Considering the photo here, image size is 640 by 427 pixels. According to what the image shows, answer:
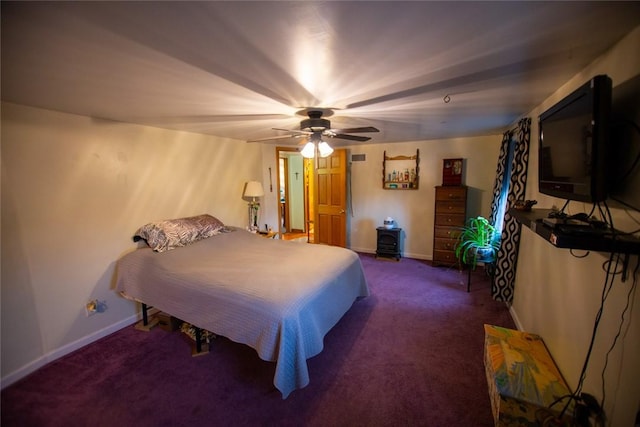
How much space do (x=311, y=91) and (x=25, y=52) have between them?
1.48m

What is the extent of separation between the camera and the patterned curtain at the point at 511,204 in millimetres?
2605

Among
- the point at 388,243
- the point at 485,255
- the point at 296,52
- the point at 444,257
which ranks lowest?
the point at 444,257

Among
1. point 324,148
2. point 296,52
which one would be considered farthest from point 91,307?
point 296,52

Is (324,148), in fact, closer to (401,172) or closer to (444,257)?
(401,172)

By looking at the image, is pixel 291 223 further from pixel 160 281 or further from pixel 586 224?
pixel 586 224

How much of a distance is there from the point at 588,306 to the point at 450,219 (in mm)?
2801

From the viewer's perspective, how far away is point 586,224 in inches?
49.6

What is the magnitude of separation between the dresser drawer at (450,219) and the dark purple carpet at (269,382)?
1.61 meters

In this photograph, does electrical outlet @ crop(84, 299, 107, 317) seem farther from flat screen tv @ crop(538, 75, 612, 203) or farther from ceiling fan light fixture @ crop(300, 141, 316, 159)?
flat screen tv @ crop(538, 75, 612, 203)

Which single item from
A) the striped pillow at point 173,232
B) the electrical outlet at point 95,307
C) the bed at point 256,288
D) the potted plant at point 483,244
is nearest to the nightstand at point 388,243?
the potted plant at point 483,244

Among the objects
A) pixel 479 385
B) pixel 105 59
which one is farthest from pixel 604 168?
pixel 105 59

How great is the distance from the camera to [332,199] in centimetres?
502

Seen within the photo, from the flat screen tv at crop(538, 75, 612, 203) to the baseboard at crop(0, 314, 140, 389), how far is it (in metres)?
3.87

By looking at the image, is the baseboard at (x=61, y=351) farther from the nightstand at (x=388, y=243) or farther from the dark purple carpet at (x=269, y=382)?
the nightstand at (x=388, y=243)
